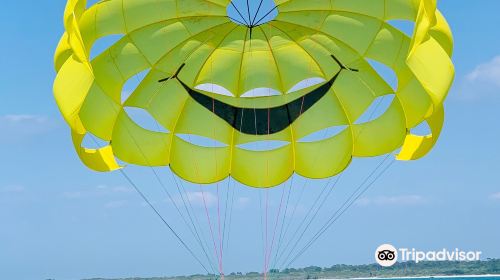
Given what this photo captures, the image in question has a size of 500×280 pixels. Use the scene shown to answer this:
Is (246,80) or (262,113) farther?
(262,113)

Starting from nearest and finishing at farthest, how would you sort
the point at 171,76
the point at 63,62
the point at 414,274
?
the point at 63,62
the point at 171,76
the point at 414,274

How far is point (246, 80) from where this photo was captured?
1780 cm

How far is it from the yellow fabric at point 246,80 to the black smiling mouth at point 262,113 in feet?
0.39

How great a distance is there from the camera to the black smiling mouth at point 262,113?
17.9m

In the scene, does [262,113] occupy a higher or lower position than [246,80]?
lower

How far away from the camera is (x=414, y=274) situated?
161125 mm

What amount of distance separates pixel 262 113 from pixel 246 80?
2.94ft

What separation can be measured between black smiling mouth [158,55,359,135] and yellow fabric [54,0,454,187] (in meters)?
0.12

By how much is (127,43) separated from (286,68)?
365 centimetres

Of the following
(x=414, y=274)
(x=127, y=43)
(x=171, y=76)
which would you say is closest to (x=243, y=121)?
(x=171, y=76)

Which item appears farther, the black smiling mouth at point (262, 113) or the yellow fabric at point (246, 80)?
the black smiling mouth at point (262, 113)

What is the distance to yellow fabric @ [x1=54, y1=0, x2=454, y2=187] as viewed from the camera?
54.2 feet

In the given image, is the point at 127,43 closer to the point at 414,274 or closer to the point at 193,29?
the point at 193,29

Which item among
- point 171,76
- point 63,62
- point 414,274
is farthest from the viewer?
point 414,274
